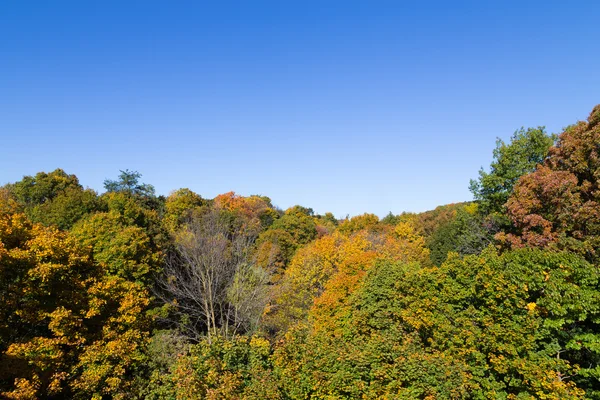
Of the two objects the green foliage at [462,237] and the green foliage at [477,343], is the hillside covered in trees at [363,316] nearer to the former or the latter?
the green foliage at [477,343]

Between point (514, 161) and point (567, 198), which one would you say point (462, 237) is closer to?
point (514, 161)

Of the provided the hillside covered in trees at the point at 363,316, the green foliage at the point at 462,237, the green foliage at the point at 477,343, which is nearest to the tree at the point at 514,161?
the hillside covered in trees at the point at 363,316

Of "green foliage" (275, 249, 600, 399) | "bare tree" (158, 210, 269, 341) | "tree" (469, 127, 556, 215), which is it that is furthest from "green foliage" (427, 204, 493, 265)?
"bare tree" (158, 210, 269, 341)

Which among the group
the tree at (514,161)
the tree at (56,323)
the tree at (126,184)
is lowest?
the tree at (56,323)

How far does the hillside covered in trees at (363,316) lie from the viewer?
1014cm

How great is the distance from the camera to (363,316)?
14.6 meters

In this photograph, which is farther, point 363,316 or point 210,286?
point 210,286

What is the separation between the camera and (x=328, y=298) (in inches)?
788

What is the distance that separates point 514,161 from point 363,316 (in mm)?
16217

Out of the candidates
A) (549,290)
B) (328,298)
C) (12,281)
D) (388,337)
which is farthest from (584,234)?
(12,281)

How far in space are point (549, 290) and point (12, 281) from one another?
20206 mm

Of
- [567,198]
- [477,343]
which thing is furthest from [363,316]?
[567,198]

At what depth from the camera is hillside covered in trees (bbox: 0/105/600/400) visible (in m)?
10.1

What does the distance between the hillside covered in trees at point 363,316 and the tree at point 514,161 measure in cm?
9
